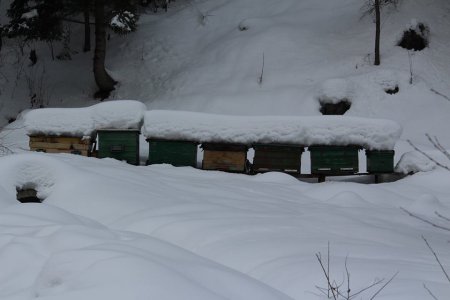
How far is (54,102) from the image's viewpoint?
18.5m

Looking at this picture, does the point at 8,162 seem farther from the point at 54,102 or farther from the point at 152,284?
the point at 54,102

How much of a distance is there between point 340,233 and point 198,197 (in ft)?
7.29

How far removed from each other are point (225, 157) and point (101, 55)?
8.43 m

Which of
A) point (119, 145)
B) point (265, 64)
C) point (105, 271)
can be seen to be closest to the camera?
point (105, 271)

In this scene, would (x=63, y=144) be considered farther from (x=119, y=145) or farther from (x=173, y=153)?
(x=173, y=153)

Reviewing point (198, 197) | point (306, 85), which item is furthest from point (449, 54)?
point (198, 197)

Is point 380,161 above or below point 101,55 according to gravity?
below

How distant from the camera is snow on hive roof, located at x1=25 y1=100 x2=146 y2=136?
1048 centimetres

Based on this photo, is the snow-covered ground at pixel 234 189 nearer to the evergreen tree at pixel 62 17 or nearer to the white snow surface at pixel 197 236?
the white snow surface at pixel 197 236

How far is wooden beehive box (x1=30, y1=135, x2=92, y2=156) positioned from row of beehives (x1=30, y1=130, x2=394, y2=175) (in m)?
0.37

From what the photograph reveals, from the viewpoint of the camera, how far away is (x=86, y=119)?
10.7 meters

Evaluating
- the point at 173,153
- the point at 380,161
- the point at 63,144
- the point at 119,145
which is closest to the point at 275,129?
the point at 173,153

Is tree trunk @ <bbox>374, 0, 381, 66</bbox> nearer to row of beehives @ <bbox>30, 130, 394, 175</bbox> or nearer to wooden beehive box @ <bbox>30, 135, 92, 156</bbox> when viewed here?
row of beehives @ <bbox>30, 130, 394, 175</bbox>

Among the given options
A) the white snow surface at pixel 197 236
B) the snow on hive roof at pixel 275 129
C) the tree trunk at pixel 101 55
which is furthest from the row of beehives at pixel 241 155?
the tree trunk at pixel 101 55
